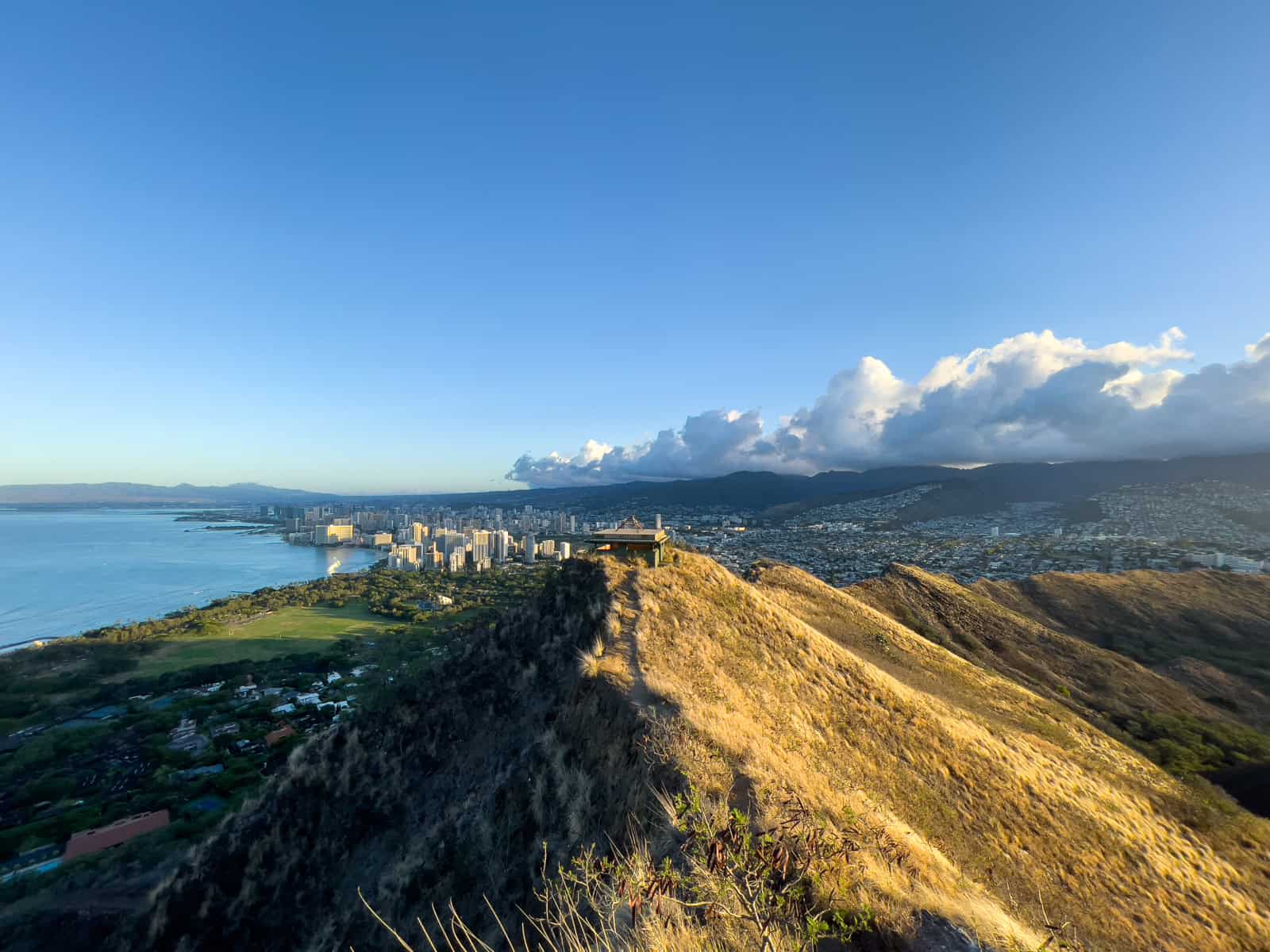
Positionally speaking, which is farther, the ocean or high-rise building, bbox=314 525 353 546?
high-rise building, bbox=314 525 353 546

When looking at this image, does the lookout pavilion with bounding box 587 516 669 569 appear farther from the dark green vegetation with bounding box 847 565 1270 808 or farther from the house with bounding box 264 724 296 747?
the house with bounding box 264 724 296 747

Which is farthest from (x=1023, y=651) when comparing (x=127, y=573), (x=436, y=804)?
(x=127, y=573)

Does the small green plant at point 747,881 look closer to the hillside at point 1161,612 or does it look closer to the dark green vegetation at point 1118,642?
the dark green vegetation at point 1118,642

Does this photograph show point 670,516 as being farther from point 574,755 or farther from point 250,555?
point 574,755

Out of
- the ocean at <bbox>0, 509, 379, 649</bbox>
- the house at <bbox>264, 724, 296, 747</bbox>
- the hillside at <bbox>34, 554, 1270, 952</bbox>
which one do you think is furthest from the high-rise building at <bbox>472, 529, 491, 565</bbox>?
the hillside at <bbox>34, 554, 1270, 952</bbox>

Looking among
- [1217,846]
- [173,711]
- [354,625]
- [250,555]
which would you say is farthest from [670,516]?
[1217,846]

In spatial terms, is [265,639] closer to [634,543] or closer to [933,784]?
[634,543]
